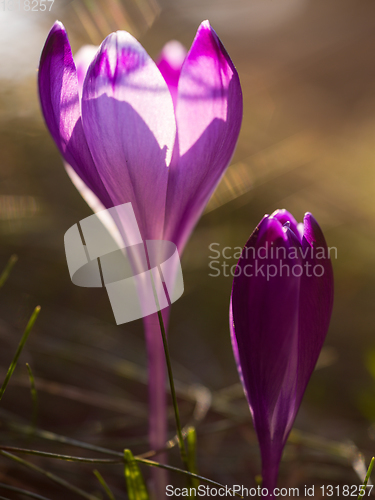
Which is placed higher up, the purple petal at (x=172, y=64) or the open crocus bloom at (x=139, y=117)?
the purple petal at (x=172, y=64)

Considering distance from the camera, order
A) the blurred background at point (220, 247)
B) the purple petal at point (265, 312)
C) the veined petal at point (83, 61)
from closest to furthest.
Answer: the purple petal at point (265, 312)
the veined petal at point (83, 61)
the blurred background at point (220, 247)

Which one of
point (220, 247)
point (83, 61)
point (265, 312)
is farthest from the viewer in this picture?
point (220, 247)

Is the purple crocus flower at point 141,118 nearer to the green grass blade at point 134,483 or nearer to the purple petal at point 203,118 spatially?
the purple petal at point 203,118

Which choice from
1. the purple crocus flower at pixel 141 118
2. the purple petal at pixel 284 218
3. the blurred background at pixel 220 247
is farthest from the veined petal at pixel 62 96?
the blurred background at pixel 220 247

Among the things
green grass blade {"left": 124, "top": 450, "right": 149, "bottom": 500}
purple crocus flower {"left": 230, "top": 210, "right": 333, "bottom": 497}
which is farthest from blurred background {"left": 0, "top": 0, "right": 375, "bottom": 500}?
purple crocus flower {"left": 230, "top": 210, "right": 333, "bottom": 497}

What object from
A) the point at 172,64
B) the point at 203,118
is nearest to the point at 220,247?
the point at 172,64

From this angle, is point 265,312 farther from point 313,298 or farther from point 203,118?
point 203,118
